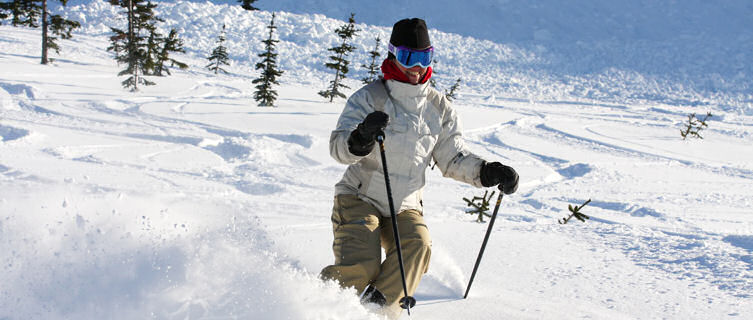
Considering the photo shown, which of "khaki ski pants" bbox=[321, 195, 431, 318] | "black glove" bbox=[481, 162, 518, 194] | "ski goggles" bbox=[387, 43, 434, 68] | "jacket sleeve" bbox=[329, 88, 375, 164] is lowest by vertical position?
"khaki ski pants" bbox=[321, 195, 431, 318]

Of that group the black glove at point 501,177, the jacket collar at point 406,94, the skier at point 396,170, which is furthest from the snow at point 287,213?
the jacket collar at point 406,94

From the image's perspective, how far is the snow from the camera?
2514 mm

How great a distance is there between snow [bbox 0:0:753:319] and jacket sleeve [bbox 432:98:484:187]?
816mm

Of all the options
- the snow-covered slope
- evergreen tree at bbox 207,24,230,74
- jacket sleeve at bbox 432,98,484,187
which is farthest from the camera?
the snow-covered slope

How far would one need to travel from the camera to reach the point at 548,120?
20844mm

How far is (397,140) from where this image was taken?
9.21ft

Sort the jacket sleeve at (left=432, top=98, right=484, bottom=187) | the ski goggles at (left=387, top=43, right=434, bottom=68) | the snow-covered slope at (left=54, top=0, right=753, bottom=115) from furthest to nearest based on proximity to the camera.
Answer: the snow-covered slope at (left=54, top=0, right=753, bottom=115) → the jacket sleeve at (left=432, top=98, right=484, bottom=187) → the ski goggles at (left=387, top=43, right=434, bottom=68)

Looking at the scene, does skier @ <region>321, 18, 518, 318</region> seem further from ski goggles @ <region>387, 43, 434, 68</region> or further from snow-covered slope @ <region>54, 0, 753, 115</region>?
snow-covered slope @ <region>54, 0, 753, 115</region>

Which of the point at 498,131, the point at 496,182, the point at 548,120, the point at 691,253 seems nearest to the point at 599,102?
the point at 548,120

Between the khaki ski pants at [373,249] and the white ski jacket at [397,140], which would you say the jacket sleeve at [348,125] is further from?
the khaki ski pants at [373,249]

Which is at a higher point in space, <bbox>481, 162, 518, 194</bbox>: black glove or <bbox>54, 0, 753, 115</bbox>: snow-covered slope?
<bbox>54, 0, 753, 115</bbox>: snow-covered slope

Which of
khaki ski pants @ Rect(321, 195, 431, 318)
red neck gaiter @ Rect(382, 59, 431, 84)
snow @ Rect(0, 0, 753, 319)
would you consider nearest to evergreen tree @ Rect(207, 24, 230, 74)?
snow @ Rect(0, 0, 753, 319)

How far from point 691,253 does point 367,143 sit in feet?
12.4

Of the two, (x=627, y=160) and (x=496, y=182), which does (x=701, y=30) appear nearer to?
(x=627, y=160)
